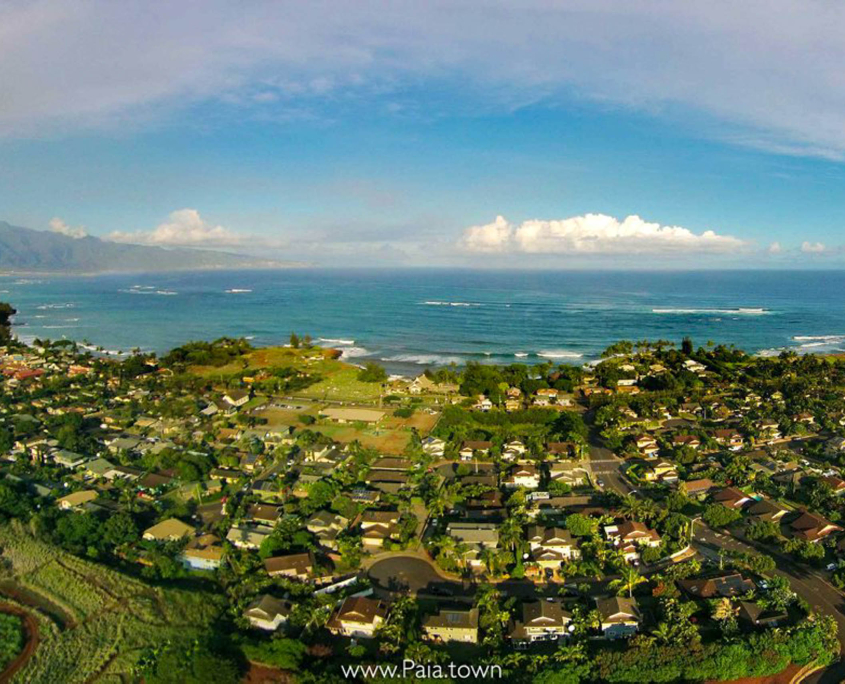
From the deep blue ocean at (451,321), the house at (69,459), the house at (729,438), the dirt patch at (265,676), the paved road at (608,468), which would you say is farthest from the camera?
the deep blue ocean at (451,321)

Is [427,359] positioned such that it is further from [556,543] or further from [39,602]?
[39,602]

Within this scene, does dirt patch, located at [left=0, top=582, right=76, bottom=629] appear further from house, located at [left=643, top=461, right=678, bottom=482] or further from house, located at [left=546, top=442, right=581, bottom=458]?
house, located at [left=643, top=461, right=678, bottom=482]

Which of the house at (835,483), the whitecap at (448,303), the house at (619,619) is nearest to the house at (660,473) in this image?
the house at (835,483)

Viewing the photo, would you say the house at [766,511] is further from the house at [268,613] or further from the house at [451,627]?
the house at [268,613]

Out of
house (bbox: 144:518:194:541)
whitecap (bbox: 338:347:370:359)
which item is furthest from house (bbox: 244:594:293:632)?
whitecap (bbox: 338:347:370:359)

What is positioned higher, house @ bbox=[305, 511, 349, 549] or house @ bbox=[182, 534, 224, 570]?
house @ bbox=[305, 511, 349, 549]

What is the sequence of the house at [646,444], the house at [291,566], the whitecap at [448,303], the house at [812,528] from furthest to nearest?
1. the whitecap at [448,303]
2. the house at [646,444]
3. the house at [812,528]
4. the house at [291,566]
